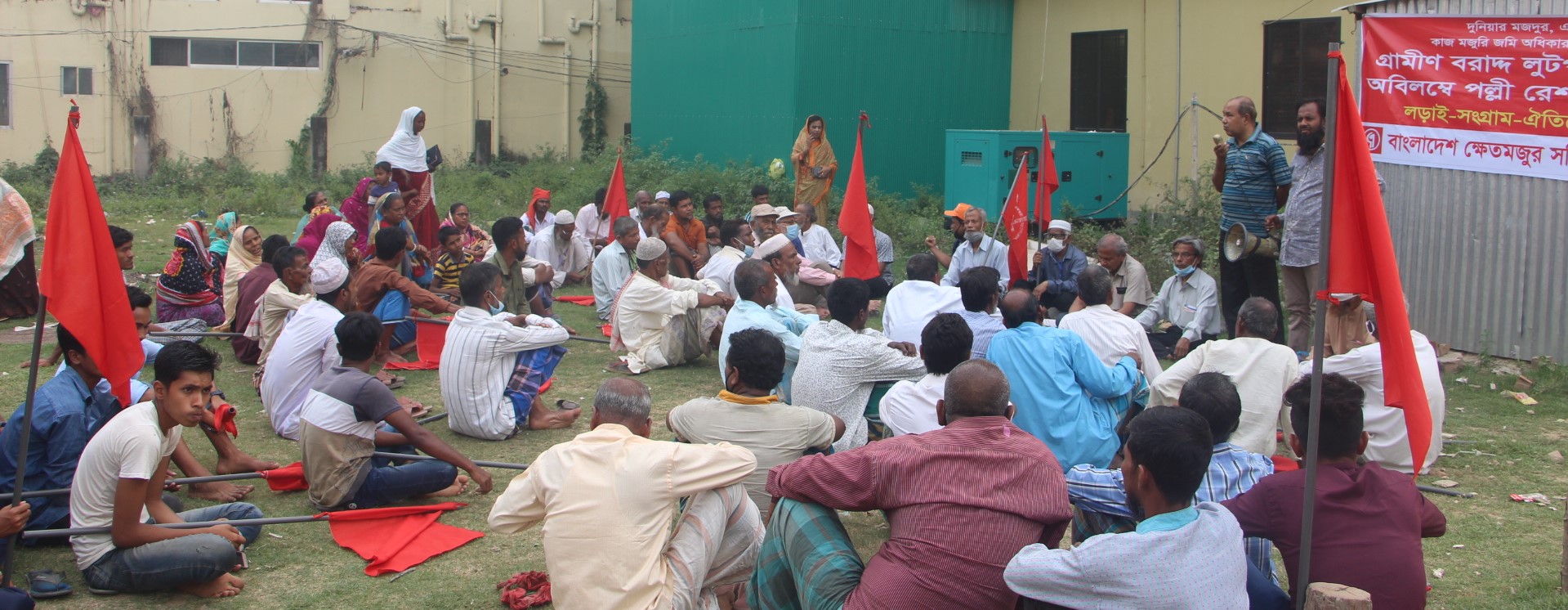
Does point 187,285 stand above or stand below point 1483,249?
below

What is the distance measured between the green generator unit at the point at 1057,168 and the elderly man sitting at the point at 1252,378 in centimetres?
984

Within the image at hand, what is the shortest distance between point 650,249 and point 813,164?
5957mm

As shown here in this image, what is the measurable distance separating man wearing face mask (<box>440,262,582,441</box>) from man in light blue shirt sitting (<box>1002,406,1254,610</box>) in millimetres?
4346

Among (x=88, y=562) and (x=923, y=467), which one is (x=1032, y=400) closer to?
(x=923, y=467)

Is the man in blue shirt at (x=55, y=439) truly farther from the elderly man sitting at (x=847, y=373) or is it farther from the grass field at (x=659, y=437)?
the elderly man sitting at (x=847, y=373)

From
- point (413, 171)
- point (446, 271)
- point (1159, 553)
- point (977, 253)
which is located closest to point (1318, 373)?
point (1159, 553)

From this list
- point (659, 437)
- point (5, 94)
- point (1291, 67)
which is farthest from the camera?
point (5, 94)

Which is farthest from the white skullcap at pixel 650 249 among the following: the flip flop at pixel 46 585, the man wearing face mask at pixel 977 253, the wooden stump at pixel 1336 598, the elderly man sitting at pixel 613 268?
the wooden stump at pixel 1336 598

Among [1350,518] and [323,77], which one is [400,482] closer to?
[1350,518]

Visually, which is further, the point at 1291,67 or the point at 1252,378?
the point at 1291,67

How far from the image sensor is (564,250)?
498 inches

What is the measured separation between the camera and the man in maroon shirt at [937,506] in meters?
3.53

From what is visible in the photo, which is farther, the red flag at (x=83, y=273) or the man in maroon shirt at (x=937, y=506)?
the red flag at (x=83, y=273)

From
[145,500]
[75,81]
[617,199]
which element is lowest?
[145,500]
